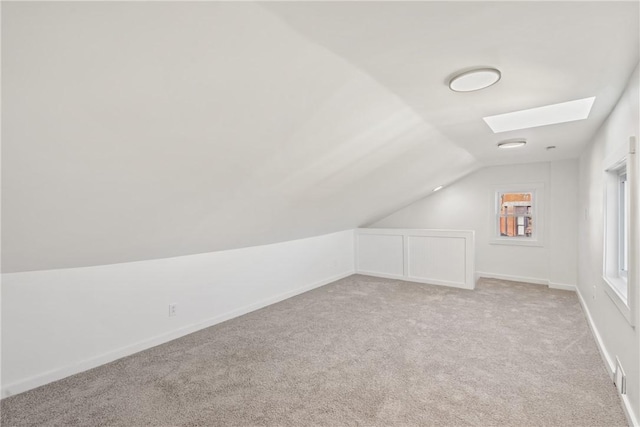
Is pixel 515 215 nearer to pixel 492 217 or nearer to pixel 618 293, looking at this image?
pixel 492 217

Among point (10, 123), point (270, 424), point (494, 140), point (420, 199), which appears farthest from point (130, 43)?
point (420, 199)

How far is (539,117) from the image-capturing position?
9.56ft

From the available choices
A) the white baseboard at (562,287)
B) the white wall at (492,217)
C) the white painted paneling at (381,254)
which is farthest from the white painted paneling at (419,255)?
the white baseboard at (562,287)

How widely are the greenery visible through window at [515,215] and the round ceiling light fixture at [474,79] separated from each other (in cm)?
427

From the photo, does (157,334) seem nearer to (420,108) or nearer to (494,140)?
(420,108)

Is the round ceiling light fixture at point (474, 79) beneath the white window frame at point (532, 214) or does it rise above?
above

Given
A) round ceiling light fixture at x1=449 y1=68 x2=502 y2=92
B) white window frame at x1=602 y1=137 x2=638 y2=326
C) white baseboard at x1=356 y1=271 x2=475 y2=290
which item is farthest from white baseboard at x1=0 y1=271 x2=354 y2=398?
white window frame at x1=602 y1=137 x2=638 y2=326

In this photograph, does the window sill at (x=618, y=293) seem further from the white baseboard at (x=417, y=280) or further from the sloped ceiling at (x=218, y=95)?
the white baseboard at (x=417, y=280)

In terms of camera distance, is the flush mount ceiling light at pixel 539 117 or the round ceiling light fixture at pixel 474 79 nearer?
the round ceiling light fixture at pixel 474 79

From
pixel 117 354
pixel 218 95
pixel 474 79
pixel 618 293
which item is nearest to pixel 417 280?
pixel 618 293

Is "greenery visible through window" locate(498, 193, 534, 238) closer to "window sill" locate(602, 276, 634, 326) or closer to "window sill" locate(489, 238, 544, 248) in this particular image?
"window sill" locate(489, 238, 544, 248)

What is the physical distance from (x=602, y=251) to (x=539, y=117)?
1314mm

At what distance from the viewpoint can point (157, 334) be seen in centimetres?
295

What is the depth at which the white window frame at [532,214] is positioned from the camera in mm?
5035
